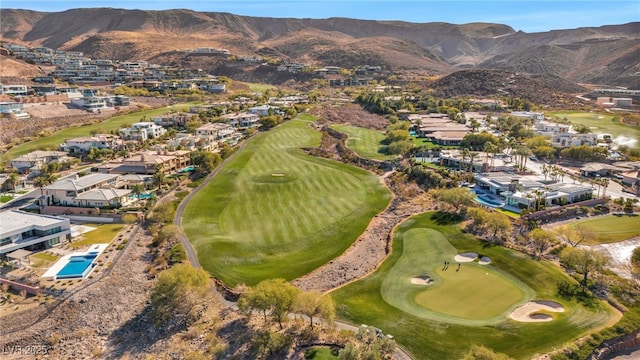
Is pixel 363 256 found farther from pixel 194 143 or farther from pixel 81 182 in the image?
pixel 194 143

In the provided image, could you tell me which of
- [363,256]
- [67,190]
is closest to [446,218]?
[363,256]

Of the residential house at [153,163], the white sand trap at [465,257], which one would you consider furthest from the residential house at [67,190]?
the white sand trap at [465,257]

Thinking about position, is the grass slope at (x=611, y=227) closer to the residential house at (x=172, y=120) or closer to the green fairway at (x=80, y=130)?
the residential house at (x=172, y=120)

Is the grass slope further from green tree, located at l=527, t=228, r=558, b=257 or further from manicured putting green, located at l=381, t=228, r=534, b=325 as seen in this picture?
manicured putting green, located at l=381, t=228, r=534, b=325

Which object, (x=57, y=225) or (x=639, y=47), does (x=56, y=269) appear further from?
(x=639, y=47)

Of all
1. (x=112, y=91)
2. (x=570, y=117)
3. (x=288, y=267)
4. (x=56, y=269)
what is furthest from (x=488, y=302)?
(x=112, y=91)
